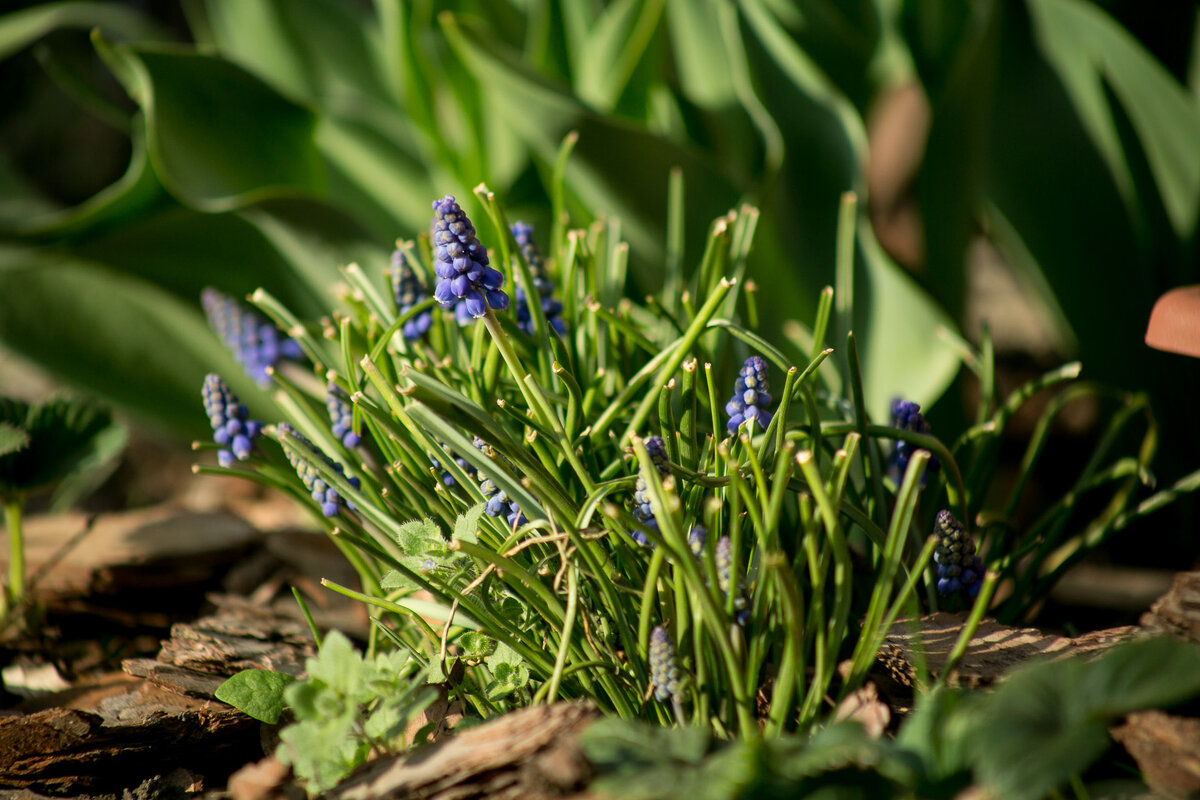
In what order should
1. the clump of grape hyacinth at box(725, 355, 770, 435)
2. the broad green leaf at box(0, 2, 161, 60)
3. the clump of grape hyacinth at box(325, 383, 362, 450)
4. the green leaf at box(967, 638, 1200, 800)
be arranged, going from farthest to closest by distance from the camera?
the broad green leaf at box(0, 2, 161, 60) → the clump of grape hyacinth at box(325, 383, 362, 450) → the clump of grape hyacinth at box(725, 355, 770, 435) → the green leaf at box(967, 638, 1200, 800)

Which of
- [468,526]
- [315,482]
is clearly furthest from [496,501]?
[315,482]

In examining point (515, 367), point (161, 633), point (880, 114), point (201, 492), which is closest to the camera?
point (515, 367)

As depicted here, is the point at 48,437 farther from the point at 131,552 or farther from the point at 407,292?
the point at 407,292

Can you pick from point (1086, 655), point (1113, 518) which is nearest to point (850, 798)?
point (1086, 655)

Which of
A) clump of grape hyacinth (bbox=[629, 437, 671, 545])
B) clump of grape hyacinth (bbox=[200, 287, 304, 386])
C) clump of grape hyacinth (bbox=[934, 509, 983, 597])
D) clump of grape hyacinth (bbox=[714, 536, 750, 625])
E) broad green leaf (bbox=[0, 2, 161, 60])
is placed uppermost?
broad green leaf (bbox=[0, 2, 161, 60])

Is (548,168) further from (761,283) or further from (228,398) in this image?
(228,398)

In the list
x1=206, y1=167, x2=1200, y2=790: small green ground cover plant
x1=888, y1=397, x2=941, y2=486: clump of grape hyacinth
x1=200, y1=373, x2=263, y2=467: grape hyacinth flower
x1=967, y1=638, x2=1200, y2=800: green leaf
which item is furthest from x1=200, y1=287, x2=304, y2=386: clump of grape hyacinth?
x1=967, y1=638, x2=1200, y2=800: green leaf

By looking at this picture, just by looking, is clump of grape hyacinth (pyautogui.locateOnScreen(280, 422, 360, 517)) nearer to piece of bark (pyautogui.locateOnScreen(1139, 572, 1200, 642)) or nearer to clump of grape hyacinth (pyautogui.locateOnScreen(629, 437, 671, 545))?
clump of grape hyacinth (pyautogui.locateOnScreen(629, 437, 671, 545))

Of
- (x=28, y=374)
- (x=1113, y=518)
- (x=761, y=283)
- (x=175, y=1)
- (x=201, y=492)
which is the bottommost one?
(x=1113, y=518)
